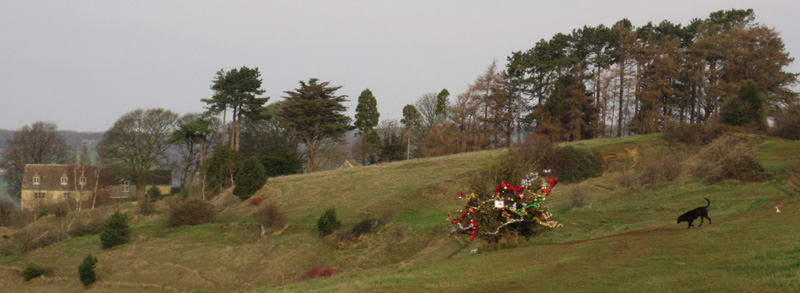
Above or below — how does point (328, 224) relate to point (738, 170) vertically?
below

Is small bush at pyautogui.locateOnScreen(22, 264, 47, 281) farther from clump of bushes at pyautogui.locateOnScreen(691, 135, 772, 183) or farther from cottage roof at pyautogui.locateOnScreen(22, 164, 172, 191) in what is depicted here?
cottage roof at pyautogui.locateOnScreen(22, 164, 172, 191)

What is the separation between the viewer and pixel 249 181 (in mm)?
43062

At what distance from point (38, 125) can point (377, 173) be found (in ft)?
149

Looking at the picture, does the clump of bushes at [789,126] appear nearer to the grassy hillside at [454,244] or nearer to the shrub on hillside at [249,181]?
the grassy hillside at [454,244]

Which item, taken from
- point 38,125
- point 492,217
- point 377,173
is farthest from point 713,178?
point 38,125

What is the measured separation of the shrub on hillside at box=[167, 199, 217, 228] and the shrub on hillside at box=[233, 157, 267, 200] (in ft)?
17.1

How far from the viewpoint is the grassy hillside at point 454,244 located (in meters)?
11.1

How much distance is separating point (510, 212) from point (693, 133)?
33516mm

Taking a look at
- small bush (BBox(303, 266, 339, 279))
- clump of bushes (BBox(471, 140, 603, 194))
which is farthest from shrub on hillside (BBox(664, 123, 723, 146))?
small bush (BBox(303, 266, 339, 279))

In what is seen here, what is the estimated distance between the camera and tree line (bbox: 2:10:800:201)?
5403 centimetres

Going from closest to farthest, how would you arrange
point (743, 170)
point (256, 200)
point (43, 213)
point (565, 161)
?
point (743, 170) → point (565, 161) → point (256, 200) → point (43, 213)

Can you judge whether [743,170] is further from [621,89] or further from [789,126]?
[621,89]

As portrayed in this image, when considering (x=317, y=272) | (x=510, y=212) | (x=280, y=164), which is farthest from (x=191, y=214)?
(x=510, y=212)

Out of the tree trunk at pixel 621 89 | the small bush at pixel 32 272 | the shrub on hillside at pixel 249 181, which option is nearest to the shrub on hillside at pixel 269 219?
the small bush at pixel 32 272
